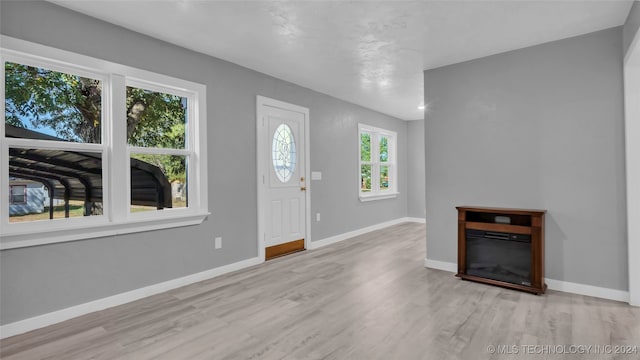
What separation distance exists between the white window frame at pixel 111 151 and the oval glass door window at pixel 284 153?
1.18 metres

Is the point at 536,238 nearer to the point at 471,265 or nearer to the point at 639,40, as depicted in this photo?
the point at 471,265

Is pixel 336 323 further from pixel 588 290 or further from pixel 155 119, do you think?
pixel 155 119

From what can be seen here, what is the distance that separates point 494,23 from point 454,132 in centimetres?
129

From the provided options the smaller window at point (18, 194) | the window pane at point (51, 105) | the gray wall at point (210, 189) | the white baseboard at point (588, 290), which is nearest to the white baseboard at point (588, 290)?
the white baseboard at point (588, 290)

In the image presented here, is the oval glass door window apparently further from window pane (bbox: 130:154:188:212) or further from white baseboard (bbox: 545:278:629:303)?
white baseboard (bbox: 545:278:629:303)

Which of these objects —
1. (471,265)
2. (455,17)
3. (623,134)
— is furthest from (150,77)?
(623,134)

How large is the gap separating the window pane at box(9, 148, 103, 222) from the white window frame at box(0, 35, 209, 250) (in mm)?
60

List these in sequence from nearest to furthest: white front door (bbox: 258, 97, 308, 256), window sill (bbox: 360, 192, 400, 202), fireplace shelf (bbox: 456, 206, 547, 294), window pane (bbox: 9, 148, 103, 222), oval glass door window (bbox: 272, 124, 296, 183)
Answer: window pane (bbox: 9, 148, 103, 222), fireplace shelf (bbox: 456, 206, 547, 294), white front door (bbox: 258, 97, 308, 256), oval glass door window (bbox: 272, 124, 296, 183), window sill (bbox: 360, 192, 400, 202)

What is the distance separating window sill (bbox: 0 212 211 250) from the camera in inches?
91.0

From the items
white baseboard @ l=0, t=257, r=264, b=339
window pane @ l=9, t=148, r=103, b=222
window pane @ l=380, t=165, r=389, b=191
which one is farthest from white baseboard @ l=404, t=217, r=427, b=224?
window pane @ l=9, t=148, r=103, b=222

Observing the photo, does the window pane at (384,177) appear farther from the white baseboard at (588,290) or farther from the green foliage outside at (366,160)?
the white baseboard at (588,290)

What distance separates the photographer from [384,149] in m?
7.18

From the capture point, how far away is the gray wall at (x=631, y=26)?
7.67 feet

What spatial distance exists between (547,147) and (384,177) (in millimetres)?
4033
